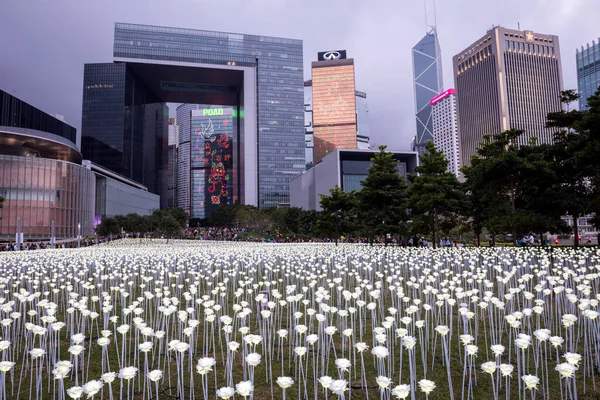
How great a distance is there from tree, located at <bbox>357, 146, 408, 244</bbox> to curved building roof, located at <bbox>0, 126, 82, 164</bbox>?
60106mm

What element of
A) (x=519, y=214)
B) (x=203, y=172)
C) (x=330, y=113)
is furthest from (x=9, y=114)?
(x=330, y=113)

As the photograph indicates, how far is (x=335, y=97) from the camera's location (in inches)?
7618

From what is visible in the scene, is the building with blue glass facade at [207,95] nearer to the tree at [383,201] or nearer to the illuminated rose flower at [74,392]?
the tree at [383,201]

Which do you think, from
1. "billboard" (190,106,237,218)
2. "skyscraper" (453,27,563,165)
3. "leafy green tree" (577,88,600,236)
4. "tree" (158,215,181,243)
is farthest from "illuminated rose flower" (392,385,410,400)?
"billboard" (190,106,237,218)

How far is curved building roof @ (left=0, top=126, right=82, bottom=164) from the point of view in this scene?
61.5 m

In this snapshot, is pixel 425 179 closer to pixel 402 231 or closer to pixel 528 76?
pixel 402 231

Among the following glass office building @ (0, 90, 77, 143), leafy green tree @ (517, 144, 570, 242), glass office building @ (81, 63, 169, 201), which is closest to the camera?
leafy green tree @ (517, 144, 570, 242)

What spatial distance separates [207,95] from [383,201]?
120 metres

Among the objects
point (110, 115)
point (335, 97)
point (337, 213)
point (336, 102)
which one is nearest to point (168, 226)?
point (337, 213)

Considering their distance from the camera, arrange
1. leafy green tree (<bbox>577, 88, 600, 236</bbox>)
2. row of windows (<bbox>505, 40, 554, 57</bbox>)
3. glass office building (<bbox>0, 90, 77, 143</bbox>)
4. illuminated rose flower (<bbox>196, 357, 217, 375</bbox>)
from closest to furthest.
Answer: illuminated rose flower (<bbox>196, 357, 217, 375</bbox>) → leafy green tree (<bbox>577, 88, 600, 236</bbox>) → glass office building (<bbox>0, 90, 77, 143</bbox>) → row of windows (<bbox>505, 40, 554, 57</bbox>)

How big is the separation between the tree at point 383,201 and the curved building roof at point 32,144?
60106mm

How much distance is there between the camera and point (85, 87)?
390 feet

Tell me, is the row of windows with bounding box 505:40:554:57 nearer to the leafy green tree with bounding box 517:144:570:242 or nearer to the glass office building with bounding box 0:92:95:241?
the leafy green tree with bounding box 517:144:570:242

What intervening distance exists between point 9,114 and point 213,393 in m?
120
